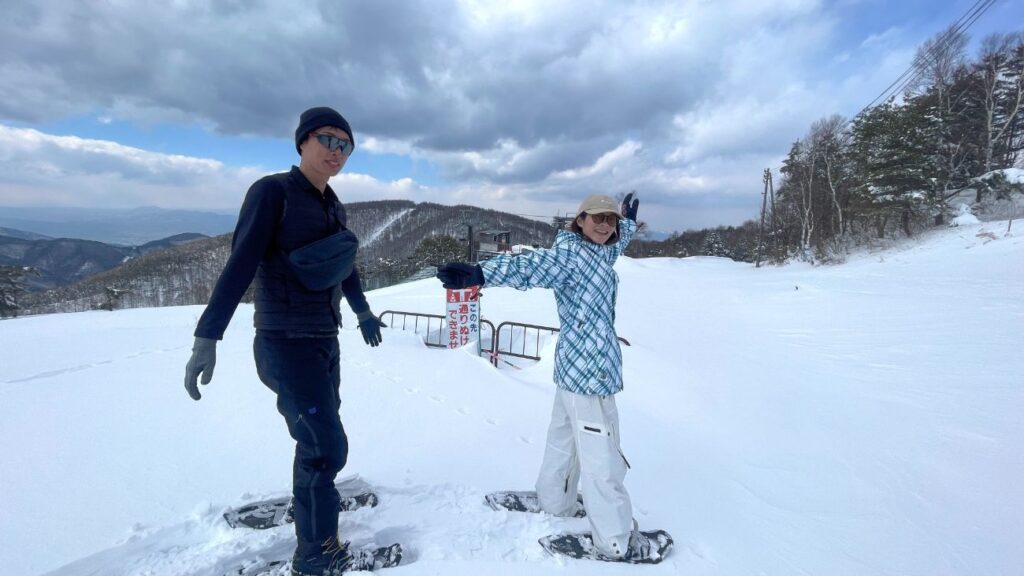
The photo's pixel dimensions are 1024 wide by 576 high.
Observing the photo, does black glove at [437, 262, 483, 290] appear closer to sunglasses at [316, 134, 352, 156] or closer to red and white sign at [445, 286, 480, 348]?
sunglasses at [316, 134, 352, 156]

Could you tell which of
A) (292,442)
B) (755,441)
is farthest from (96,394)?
(755,441)

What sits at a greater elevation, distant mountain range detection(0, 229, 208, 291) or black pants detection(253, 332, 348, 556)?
distant mountain range detection(0, 229, 208, 291)

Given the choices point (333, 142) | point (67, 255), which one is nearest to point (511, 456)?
point (333, 142)

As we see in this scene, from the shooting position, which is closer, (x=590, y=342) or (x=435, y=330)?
(x=590, y=342)

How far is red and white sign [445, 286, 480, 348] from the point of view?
7.59 metres

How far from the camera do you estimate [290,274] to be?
6.43 feet

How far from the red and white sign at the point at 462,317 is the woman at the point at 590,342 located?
5.20m

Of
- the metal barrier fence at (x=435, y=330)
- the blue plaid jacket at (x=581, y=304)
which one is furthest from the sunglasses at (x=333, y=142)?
the metal barrier fence at (x=435, y=330)

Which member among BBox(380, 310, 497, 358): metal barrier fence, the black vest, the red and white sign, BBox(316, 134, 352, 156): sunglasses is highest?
BBox(316, 134, 352, 156): sunglasses

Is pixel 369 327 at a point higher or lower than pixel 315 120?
lower

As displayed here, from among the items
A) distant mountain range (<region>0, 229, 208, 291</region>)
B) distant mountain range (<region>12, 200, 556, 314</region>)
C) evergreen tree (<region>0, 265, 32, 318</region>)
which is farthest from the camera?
distant mountain range (<region>0, 229, 208, 291</region>)

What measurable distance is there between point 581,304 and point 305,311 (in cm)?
146

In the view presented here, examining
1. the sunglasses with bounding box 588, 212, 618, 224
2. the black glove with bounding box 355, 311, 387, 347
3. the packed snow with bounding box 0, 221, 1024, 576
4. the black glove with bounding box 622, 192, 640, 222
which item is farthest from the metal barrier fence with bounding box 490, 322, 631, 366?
the sunglasses with bounding box 588, 212, 618, 224

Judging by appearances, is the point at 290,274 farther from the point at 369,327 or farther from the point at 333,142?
the point at 369,327
